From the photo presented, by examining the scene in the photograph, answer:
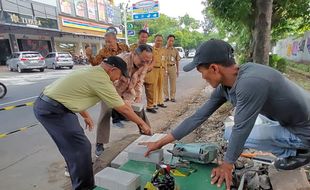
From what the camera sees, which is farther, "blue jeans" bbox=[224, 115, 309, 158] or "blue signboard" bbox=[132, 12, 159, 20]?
"blue signboard" bbox=[132, 12, 159, 20]

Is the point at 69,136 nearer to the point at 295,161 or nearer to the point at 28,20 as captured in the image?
the point at 295,161

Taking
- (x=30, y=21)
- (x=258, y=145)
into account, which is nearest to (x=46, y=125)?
(x=258, y=145)

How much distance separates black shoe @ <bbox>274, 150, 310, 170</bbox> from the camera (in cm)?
206

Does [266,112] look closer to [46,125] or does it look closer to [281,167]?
[281,167]

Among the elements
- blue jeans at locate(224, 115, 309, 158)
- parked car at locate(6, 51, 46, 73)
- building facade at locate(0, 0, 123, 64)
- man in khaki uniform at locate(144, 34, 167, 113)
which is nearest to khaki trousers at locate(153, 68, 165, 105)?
man in khaki uniform at locate(144, 34, 167, 113)

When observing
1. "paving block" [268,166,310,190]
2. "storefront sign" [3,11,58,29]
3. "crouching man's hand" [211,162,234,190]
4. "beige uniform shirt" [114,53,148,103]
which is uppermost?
"storefront sign" [3,11,58,29]

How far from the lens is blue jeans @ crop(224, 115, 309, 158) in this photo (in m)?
2.12

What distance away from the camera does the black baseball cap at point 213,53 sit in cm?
175

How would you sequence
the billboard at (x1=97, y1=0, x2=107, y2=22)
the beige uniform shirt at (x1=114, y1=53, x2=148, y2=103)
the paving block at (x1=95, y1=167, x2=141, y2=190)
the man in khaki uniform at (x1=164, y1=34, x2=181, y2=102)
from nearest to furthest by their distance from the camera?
the paving block at (x1=95, y1=167, x2=141, y2=190) → the beige uniform shirt at (x1=114, y1=53, x2=148, y2=103) → the man in khaki uniform at (x1=164, y1=34, x2=181, y2=102) → the billboard at (x1=97, y1=0, x2=107, y2=22)

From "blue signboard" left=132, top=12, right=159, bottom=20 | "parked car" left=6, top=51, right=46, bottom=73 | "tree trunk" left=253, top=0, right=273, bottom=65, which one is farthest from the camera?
"blue signboard" left=132, top=12, right=159, bottom=20

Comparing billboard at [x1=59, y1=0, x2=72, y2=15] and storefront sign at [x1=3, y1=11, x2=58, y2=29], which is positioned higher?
billboard at [x1=59, y1=0, x2=72, y2=15]

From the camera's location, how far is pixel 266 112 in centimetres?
197

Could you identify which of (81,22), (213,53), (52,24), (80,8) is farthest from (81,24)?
(213,53)

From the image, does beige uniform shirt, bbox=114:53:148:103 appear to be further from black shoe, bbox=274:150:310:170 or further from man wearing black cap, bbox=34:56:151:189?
black shoe, bbox=274:150:310:170
